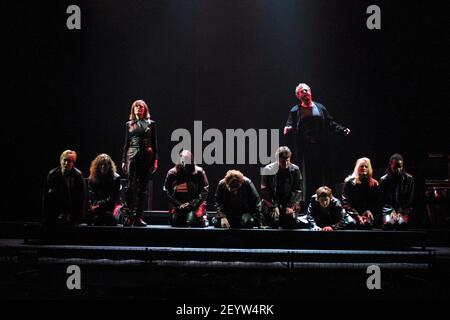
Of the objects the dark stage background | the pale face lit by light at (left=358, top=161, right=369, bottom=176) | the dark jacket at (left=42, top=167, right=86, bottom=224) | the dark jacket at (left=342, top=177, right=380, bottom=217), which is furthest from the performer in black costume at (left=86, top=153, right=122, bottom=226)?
the pale face lit by light at (left=358, top=161, right=369, bottom=176)

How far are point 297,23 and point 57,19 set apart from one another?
14.0 feet

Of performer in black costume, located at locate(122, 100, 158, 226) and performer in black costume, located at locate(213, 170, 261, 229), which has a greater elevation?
performer in black costume, located at locate(122, 100, 158, 226)

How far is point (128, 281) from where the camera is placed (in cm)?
404

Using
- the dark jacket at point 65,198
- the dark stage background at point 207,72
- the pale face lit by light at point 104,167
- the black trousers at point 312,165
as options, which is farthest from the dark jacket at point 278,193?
the dark jacket at point 65,198

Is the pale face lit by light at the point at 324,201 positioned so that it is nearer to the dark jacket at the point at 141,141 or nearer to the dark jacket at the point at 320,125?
the dark jacket at the point at 320,125

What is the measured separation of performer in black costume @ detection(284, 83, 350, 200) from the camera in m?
5.42

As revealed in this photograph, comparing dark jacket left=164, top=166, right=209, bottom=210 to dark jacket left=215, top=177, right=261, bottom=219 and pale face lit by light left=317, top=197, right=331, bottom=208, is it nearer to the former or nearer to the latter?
dark jacket left=215, top=177, right=261, bottom=219

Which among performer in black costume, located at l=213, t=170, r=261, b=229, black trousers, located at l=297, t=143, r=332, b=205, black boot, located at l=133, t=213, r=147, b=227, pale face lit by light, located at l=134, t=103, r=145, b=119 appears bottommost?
black boot, located at l=133, t=213, r=147, b=227

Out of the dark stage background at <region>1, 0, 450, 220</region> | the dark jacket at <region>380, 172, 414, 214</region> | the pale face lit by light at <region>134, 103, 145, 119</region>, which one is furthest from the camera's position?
the dark stage background at <region>1, 0, 450, 220</region>

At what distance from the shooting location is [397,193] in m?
4.94

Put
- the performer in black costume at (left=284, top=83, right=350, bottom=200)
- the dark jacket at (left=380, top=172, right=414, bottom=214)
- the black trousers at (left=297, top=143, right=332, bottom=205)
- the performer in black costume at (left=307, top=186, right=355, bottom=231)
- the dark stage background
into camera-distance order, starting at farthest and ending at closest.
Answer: the dark stage background, the black trousers at (left=297, top=143, right=332, bottom=205), the performer in black costume at (left=284, top=83, right=350, bottom=200), the dark jacket at (left=380, top=172, right=414, bottom=214), the performer in black costume at (left=307, top=186, right=355, bottom=231)

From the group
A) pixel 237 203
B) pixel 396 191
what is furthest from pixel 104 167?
pixel 396 191

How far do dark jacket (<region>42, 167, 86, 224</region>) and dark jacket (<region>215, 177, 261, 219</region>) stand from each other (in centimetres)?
185

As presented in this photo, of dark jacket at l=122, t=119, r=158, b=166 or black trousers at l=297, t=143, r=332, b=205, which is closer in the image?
dark jacket at l=122, t=119, r=158, b=166
